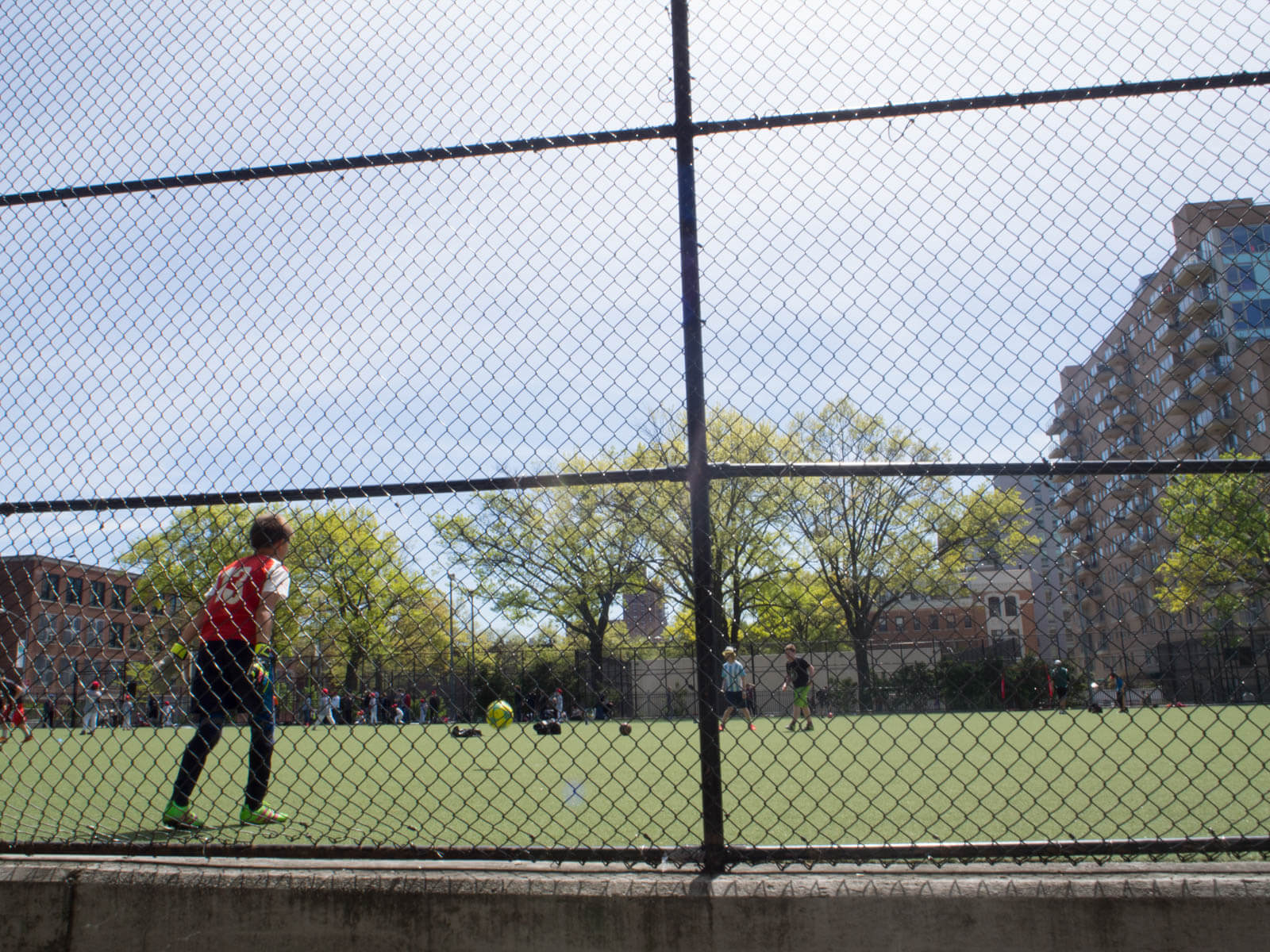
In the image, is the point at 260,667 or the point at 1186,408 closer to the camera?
the point at 260,667

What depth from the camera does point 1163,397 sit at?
1708 cm

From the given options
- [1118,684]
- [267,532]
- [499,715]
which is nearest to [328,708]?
[267,532]

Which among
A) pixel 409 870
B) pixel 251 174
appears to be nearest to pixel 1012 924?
pixel 409 870

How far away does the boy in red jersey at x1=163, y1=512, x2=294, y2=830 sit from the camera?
13.7ft

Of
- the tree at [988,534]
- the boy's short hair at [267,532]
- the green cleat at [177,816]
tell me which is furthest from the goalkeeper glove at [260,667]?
the tree at [988,534]

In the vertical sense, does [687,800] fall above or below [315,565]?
below

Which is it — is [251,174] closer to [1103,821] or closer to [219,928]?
[219,928]

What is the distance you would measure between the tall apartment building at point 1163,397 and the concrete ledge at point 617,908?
1027 mm

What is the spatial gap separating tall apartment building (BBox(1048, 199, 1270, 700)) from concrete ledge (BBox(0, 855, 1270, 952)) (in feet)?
3.37

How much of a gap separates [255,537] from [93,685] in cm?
2119

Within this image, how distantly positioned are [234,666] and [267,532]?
718 millimetres

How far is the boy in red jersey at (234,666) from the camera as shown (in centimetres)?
417

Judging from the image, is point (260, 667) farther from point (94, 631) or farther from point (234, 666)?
point (94, 631)

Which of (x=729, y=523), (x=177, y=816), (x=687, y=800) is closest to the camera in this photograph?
(x=687, y=800)
